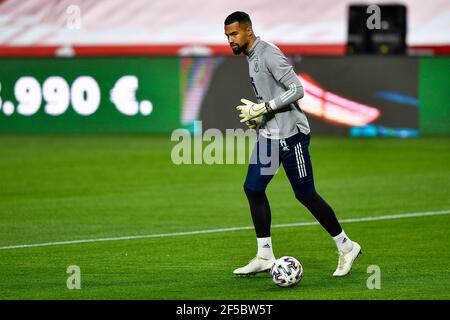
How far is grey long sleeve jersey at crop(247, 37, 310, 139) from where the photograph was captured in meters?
9.93

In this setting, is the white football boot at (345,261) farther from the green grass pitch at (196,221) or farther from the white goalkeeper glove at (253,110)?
the white goalkeeper glove at (253,110)

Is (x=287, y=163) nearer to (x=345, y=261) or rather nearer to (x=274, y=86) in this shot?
(x=274, y=86)

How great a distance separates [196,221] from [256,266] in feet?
11.7

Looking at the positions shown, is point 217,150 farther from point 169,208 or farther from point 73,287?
point 73,287

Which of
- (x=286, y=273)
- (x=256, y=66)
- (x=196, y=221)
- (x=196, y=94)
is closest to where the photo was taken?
(x=286, y=273)

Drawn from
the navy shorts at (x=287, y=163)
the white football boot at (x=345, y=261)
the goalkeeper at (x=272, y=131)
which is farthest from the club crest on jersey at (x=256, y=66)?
the white football boot at (x=345, y=261)

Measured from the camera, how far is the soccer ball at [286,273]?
31.6 ft

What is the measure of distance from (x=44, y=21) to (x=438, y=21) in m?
11.5

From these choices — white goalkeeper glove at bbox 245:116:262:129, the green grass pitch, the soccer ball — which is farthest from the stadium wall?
the soccer ball

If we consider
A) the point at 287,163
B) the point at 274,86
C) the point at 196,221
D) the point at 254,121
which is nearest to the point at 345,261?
the point at 287,163

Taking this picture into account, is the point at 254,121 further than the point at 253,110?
Yes

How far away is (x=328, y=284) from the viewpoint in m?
9.79

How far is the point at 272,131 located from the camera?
1013 centimetres

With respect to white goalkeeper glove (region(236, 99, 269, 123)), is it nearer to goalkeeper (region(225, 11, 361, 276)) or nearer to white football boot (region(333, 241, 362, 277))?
goalkeeper (region(225, 11, 361, 276))
